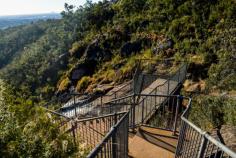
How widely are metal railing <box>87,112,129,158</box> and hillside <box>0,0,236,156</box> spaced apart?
0.82 m

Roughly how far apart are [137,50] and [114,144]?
93.9ft

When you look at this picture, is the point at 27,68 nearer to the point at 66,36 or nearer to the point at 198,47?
the point at 66,36

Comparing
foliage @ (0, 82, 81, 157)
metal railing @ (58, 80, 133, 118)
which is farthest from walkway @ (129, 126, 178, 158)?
metal railing @ (58, 80, 133, 118)

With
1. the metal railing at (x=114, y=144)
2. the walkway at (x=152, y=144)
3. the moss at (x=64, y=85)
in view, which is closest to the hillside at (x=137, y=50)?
the moss at (x=64, y=85)

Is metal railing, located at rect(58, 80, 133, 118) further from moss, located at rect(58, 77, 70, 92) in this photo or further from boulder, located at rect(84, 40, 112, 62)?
moss, located at rect(58, 77, 70, 92)

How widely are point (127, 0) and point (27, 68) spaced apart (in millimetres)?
25834

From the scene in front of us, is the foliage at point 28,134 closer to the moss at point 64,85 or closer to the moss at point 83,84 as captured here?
the moss at point 83,84

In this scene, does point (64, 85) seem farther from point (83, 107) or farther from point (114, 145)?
point (114, 145)

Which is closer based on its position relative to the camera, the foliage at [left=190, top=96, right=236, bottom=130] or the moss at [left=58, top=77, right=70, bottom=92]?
the foliage at [left=190, top=96, right=236, bottom=130]

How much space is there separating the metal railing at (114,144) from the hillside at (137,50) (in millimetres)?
821

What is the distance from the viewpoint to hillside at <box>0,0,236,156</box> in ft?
44.7

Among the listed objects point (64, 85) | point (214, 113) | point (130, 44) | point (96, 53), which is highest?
point (130, 44)

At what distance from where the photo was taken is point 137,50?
3238 centimetres

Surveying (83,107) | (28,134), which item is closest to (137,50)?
(83,107)
